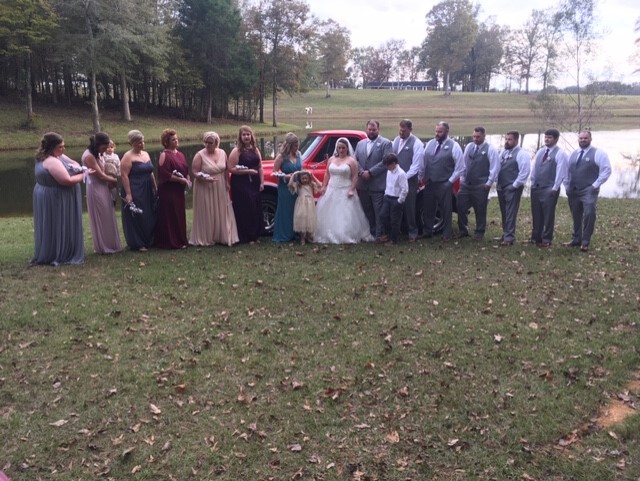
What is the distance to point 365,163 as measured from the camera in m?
10.1

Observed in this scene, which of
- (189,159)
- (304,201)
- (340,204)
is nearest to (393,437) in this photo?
(304,201)

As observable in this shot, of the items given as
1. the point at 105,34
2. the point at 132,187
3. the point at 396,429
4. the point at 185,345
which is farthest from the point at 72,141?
the point at 396,429

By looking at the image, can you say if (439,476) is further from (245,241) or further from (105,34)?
(105,34)

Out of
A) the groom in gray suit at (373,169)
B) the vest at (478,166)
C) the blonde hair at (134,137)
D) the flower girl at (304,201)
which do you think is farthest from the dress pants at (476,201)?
the blonde hair at (134,137)

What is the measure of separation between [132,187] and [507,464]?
23.9 feet

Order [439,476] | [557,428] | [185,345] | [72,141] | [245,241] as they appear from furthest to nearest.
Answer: [72,141]
[245,241]
[185,345]
[557,428]
[439,476]

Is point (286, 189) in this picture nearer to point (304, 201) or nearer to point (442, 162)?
point (304, 201)

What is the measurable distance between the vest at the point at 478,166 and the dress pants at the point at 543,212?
89 centimetres

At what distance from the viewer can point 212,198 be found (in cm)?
955

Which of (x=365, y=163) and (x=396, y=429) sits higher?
(x=365, y=163)

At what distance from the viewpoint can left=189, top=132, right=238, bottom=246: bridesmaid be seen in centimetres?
937

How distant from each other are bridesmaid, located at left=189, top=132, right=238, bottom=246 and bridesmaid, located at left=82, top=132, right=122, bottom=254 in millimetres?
1374

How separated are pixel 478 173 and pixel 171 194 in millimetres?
5527

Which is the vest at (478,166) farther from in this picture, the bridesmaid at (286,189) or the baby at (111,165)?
the baby at (111,165)
